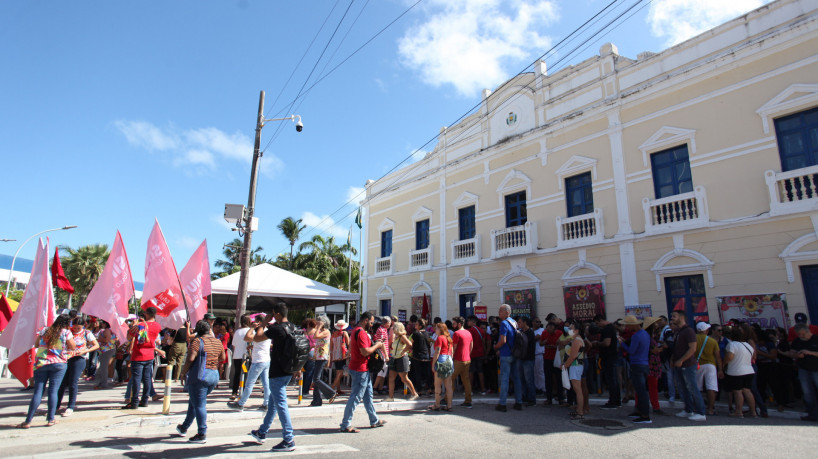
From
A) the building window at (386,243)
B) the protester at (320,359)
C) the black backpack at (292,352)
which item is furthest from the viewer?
the building window at (386,243)

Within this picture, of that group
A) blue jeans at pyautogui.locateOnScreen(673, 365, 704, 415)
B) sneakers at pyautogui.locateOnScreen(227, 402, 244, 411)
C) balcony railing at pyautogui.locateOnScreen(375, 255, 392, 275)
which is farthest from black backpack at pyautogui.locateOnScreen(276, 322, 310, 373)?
balcony railing at pyautogui.locateOnScreen(375, 255, 392, 275)

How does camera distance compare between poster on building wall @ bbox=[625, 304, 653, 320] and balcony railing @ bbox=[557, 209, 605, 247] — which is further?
balcony railing @ bbox=[557, 209, 605, 247]

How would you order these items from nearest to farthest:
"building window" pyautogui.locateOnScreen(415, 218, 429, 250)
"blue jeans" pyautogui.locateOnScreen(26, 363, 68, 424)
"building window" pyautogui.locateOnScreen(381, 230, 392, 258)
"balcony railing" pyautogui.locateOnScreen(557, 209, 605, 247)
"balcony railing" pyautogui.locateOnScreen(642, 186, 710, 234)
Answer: "blue jeans" pyautogui.locateOnScreen(26, 363, 68, 424), "balcony railing" pyautogui.locateOnScreen(642, 186, 710, 234), "balcony railing" pyautogui.locateOnScreen(557, 209, 605, 247), "building window" pyautogui.locateOnScreen(415, 218, 429, 250), "building window" pyautogui.locateOnScreen(381, 230, 392, 258)

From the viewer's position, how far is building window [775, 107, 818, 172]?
10.2 metres

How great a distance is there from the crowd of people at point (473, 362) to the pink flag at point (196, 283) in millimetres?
559

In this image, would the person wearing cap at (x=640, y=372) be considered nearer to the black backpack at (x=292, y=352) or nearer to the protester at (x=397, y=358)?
the protester at (x=397, y=358)

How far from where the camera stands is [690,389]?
7.49 m

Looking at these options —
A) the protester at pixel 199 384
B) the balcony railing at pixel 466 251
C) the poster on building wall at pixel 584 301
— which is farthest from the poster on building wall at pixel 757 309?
the protester at pixel 199 384

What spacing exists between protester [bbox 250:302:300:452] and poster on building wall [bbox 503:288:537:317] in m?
10.3

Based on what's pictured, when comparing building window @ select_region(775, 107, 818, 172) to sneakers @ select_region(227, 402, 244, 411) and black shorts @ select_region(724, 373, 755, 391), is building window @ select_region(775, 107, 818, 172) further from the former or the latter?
sneakers @ select_region(227, 402, 244, 411)

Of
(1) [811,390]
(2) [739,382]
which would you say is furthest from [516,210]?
(1) [811,390]

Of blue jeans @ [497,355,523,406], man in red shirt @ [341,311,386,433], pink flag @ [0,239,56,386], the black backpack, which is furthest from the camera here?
blue jeans @ [497,355,523,406]

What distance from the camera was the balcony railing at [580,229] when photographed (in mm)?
13539

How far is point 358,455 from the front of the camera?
5.25 metres
